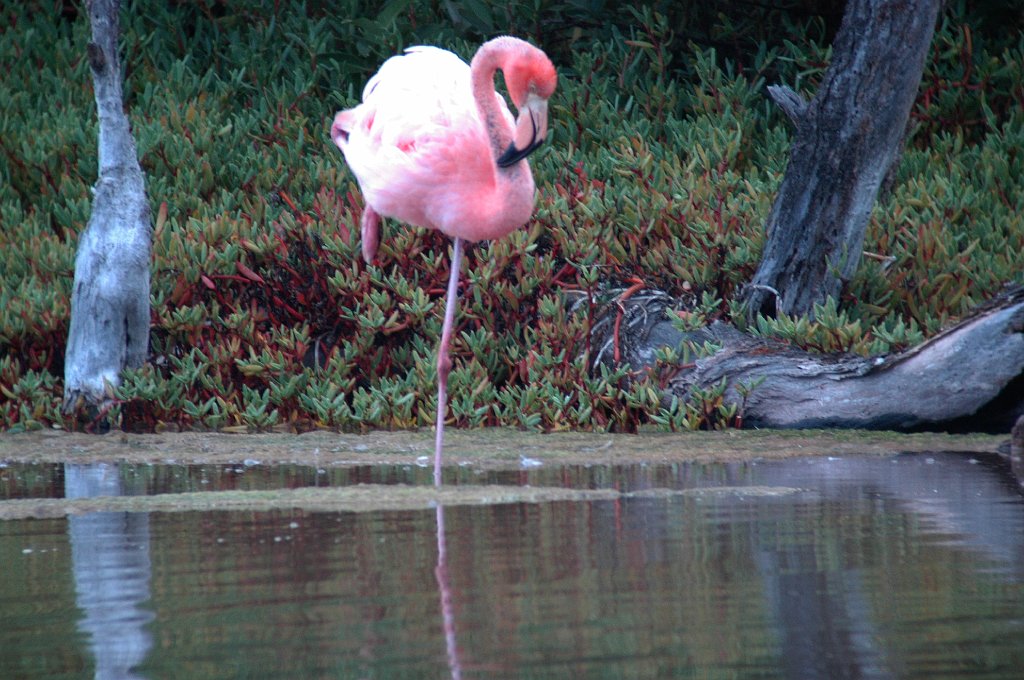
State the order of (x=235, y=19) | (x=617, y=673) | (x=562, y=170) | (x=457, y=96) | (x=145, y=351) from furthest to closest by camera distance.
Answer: (x=235, y=19), (x=562, y=170), (x=145, y=351), (x=457, y=96), (x=617, y=673)

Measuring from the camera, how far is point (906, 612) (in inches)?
132

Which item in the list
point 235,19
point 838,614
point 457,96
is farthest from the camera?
point 235,19

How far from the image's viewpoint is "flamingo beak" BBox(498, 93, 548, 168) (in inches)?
232

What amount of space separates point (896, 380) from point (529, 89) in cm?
241

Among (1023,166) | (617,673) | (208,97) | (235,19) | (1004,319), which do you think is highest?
(235,19)

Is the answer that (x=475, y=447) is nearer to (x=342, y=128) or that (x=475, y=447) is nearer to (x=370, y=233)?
(x=370, y=233)

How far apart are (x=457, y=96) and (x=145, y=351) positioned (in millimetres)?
2377

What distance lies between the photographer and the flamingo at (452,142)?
5934 mm

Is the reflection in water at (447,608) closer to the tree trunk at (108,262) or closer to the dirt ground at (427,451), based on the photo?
the dirt ground at (427,451)

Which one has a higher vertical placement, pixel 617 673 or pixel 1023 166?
pixel 1023 166

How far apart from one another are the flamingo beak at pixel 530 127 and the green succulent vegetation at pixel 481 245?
6.15 feet

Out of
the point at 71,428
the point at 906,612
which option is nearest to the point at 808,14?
the point at 71,428

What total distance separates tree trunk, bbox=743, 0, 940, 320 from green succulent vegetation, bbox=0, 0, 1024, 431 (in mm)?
297

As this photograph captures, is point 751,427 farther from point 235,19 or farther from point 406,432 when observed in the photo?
point 235,19
